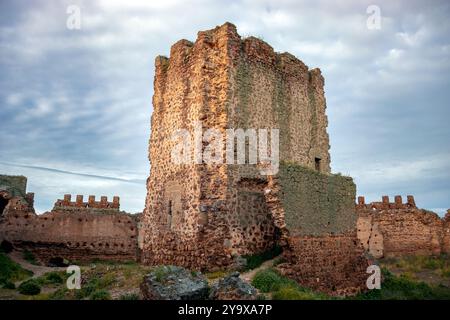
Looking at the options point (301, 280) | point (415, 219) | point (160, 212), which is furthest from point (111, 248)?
point (415, 219)

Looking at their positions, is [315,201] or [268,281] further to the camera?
[315,201]

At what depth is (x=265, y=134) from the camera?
1477 cm

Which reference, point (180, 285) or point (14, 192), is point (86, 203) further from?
point (180, 285)

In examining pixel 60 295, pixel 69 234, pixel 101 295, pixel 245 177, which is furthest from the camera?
pixel 69 234

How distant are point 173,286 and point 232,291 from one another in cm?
137

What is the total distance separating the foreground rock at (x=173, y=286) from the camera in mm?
8500

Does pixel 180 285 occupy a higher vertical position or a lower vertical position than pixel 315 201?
lower

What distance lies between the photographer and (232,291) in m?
8.26

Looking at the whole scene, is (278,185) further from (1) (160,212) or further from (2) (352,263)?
(1) (160,212)

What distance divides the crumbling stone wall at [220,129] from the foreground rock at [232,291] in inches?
153

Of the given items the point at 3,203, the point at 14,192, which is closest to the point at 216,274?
the point at 3,203

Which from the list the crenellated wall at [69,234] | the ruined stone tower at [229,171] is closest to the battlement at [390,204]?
the ruined stone tower at [229,171]
